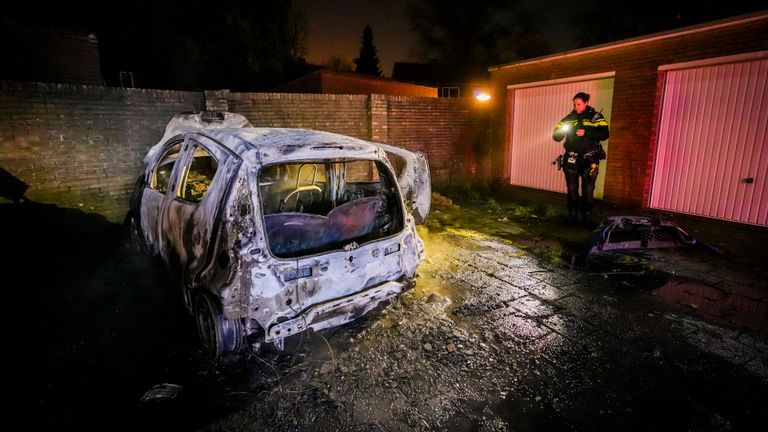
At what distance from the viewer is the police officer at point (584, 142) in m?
6.57

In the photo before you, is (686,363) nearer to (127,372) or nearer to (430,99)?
(127,372)

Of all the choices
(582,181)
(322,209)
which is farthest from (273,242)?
(582,181)

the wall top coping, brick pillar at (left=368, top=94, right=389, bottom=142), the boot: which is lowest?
the boot

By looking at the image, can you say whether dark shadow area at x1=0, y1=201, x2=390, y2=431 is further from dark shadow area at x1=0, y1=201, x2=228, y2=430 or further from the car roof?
the car roof

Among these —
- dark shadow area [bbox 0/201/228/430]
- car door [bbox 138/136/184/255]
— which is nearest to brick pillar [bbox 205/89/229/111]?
dark shadow area [bbox 0/201/228/430]

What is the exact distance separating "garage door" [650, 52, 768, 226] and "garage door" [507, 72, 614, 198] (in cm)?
122

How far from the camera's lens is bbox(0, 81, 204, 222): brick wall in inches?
238

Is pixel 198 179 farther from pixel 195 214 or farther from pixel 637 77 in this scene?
pixel 637 77

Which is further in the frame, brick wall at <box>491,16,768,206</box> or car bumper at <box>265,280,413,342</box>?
brick wall at <box>491,16,768,206</box>

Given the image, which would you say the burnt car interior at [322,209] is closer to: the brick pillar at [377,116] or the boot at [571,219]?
the boot at [571,219]

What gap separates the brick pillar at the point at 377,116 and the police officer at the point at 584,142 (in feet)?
13.7

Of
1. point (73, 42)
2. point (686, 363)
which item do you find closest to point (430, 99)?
point (686, 363)

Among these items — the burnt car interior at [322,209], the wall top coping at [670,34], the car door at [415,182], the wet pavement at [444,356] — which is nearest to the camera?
the wet pavement at [444,356]

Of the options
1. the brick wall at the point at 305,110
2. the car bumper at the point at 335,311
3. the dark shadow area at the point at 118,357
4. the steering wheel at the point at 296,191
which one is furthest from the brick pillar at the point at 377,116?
the car bumper at the point at 335,311
